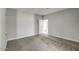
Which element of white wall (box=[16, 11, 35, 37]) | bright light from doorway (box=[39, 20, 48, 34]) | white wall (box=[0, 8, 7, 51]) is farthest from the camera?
bright light from doorway (box=[39, 20, 48, 34])

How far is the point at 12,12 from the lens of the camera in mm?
2062

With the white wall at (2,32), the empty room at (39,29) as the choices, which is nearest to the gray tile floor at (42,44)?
the empty room at (39,29)

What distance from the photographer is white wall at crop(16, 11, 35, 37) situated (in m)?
2.13

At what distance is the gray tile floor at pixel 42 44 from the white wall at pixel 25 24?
13cm

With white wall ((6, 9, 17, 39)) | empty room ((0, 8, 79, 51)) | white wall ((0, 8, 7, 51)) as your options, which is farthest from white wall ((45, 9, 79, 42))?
white wall ((0, 8, 7, 51))

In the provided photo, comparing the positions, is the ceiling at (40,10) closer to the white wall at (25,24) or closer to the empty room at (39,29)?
the empty room at (39,29)

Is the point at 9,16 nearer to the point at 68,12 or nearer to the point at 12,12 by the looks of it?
the point at 12,12

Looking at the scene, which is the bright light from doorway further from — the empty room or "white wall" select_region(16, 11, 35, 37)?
"white wall" select_region(16, 11, 35, 37)

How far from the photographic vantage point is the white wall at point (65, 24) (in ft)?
6.67

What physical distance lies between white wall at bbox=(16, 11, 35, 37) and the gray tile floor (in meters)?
0.13
